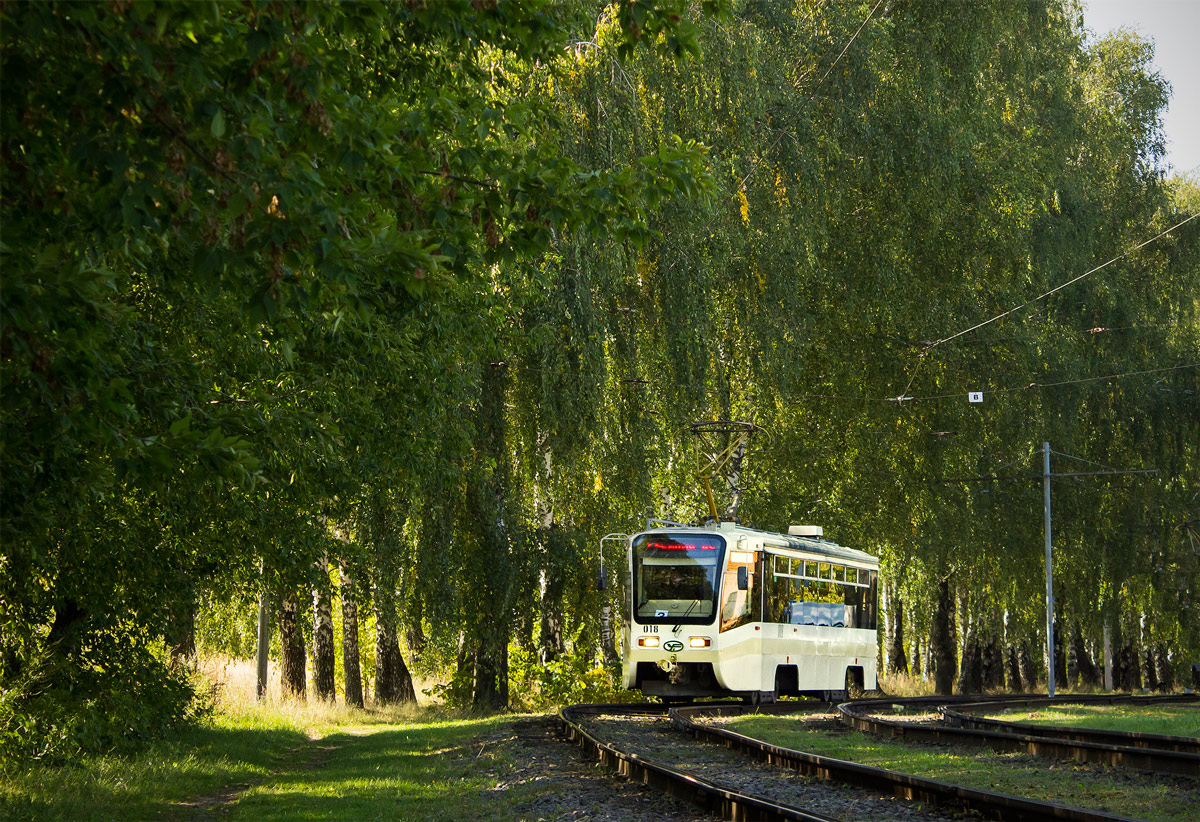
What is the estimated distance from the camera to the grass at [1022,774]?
10.9 m

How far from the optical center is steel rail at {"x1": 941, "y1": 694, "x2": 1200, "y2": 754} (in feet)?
51.1

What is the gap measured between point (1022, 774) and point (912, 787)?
2987 millimetres

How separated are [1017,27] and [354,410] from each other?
70.6 ft

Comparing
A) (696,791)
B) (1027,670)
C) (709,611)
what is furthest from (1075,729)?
(1027,670)

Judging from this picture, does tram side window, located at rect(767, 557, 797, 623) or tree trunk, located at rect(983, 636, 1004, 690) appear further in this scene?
tree trunk, located at rect(983, 636, 1004, 690)

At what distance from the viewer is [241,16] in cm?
555

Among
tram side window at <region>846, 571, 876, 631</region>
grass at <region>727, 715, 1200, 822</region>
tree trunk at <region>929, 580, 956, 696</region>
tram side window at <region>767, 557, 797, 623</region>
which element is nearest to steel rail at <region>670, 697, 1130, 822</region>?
grass at <region>727, 715, 1200, 822</region>

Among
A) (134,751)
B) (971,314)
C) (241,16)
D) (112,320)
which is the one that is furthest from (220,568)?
(971,314)

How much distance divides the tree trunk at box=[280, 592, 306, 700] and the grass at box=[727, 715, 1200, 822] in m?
9.73

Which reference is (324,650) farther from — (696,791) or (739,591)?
(696,791)

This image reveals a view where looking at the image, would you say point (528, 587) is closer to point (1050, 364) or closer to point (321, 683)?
point (321, 683)

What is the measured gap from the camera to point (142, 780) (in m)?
12.5

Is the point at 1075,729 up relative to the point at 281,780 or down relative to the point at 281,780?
up

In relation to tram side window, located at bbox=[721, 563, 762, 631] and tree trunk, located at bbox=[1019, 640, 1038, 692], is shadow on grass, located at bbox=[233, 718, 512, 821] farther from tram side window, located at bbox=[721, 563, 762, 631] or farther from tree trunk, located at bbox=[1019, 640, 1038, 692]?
tree trunk, located at bbox=[1019, 640, 1038, 692]
